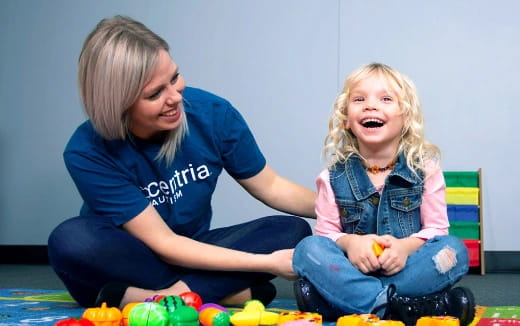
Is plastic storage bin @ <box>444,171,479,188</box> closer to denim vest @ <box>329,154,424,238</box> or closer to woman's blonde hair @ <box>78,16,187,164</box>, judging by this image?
denim vest @ <box>329,154,424,238</box>

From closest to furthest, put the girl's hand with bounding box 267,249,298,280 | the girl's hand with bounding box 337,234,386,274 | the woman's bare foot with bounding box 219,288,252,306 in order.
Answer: the girl's hand with bounding box 337,234,386,274 → the girl's hand with bounding box 267,249,298,280 → the woman's bare foot with bounding box 219,288,252,306

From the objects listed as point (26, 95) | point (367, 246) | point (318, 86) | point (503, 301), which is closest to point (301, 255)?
point (367, 246)

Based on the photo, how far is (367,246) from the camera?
136 cm

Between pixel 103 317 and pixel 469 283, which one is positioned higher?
pixel 103 317

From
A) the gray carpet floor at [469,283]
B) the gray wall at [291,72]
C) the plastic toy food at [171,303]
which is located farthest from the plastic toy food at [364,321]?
the gray wall at [291,72]

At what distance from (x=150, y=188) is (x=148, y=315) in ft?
1.40

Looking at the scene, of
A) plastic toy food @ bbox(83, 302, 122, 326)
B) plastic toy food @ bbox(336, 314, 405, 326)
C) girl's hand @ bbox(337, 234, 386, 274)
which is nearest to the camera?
plastic toy food @ bbox(336, 314, 405, 326)

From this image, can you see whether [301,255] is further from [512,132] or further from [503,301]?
[512,132]

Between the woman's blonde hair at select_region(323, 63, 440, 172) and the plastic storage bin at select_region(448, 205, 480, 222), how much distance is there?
1.31m

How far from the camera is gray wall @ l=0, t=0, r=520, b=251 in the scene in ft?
9.39

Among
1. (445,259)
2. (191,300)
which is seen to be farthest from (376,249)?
(191,300)

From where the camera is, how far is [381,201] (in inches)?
58.8

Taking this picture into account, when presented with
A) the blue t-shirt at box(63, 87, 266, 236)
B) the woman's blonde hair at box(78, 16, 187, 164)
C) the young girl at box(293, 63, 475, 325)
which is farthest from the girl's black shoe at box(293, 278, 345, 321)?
the woman's blonde hair at box(78, 16, 187, 164)

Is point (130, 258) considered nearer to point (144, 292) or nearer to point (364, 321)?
point (144, 292)
